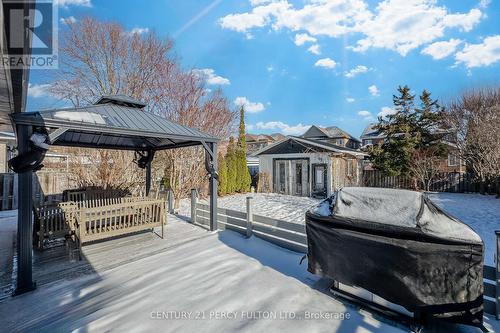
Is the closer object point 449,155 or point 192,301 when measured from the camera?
point 192,301

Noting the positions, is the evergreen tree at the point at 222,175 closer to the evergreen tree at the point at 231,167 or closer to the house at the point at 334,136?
the evergreen tree at the point at 231,167

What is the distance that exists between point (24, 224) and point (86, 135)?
3.82 metres

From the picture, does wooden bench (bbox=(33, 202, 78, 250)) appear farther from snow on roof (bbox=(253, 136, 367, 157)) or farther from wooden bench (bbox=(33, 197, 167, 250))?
snow on roof (bbox=(253, 136, 367, 157))

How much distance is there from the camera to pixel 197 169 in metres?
12.1

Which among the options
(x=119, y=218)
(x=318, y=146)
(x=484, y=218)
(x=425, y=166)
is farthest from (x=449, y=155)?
(x=119, y=218)

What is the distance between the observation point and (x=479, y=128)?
40.6 ft

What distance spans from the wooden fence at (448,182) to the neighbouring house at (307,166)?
150cm

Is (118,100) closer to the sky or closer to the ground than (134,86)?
closer to the ground

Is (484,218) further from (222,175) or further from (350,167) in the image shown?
(222,175)

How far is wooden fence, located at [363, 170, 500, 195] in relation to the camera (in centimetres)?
1311

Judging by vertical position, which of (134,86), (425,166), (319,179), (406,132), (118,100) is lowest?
(319,179)

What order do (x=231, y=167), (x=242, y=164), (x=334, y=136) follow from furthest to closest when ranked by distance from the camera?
(x=334, y=136) < (x=242, y=164) < (x=231, y=167)

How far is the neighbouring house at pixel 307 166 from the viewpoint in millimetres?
13664

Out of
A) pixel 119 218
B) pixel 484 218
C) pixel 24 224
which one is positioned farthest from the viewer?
pixel 484 218
